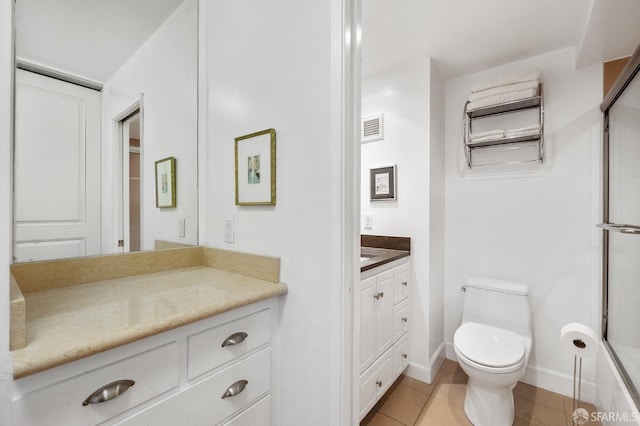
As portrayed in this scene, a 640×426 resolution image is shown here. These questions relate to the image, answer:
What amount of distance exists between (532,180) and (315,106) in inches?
76.4

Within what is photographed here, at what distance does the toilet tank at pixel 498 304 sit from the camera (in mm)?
1984

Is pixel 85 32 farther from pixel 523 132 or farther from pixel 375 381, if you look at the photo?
pixel 523 132

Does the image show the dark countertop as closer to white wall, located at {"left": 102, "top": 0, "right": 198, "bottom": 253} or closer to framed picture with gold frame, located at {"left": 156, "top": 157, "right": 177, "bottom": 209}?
white wall, located at {"left": 102, "top": 0, "right": 198, "bottom": 253}

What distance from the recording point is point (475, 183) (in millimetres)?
2375

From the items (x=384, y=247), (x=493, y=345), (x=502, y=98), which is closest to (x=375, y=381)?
(x=493, y=345)

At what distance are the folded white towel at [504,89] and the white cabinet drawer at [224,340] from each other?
222 centimetres

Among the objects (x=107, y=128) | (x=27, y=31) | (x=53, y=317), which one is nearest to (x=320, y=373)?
(x=53, y=317)

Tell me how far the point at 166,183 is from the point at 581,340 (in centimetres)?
223

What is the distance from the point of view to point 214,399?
0.98 metres

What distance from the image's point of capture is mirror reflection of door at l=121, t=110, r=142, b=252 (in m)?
1.32

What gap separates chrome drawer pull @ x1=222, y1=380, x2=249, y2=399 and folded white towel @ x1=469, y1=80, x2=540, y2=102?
8.01 feet

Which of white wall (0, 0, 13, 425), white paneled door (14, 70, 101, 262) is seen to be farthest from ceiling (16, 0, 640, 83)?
white wall (0, 0, 13, 425)

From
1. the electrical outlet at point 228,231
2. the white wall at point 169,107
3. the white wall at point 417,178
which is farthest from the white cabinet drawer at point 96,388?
the white wall at point 417,178

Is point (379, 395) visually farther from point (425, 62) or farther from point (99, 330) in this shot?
point (425, 62)
